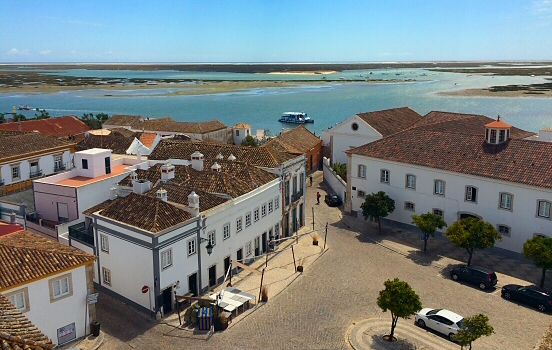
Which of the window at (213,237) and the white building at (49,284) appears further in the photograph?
the window at (213,237)

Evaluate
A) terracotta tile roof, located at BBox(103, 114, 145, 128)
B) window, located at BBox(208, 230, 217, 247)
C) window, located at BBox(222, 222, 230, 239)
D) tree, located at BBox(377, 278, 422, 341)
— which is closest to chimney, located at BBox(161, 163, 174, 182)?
window, located at BBox(222, 222, 230, 239)

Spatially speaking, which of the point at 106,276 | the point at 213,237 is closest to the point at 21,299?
the point at 106,276

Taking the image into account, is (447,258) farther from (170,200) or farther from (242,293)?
(170,200)

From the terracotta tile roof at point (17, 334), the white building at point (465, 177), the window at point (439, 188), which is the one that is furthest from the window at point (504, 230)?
the terracotta tile roof at point (17, 334)

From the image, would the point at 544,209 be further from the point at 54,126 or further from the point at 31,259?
the point at 54,126

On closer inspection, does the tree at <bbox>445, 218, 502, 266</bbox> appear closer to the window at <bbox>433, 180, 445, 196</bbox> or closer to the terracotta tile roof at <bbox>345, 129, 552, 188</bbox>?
the terracotta tile roof at <bbox>345, 129, 552, 188</bbox>

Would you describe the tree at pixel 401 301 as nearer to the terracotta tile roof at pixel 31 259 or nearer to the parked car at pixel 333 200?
the terracotta tile roof at pixel 31 259
